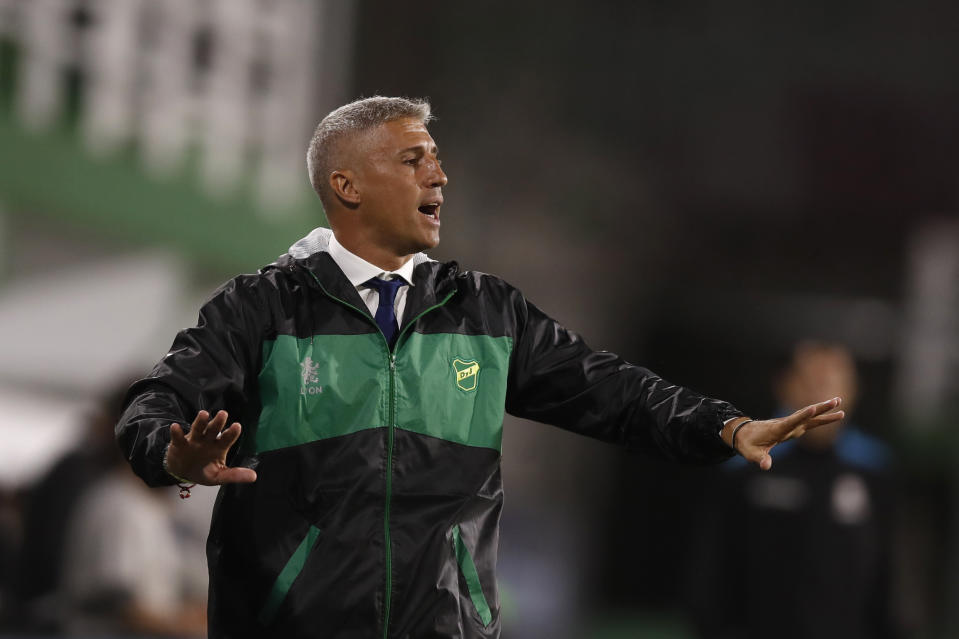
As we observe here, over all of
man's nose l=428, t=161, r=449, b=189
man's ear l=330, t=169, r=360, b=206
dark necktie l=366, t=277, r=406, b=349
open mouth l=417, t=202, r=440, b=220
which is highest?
man's nose l=428, t=161, r=449, b=189

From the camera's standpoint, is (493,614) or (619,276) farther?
(619,276)

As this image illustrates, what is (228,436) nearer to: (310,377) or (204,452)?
(204,452)

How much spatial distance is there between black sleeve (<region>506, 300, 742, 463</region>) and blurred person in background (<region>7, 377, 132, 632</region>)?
304 centimetres

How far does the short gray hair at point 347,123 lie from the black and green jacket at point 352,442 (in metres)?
0.27

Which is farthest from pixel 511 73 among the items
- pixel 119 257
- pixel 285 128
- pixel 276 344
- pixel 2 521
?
pixel 276 344

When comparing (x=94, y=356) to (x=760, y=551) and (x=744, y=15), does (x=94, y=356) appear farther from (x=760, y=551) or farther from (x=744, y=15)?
(x=744, y=15)

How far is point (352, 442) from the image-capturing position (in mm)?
2537

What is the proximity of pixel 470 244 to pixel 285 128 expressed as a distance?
11.6 feet

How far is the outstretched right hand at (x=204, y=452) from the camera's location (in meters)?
2.15

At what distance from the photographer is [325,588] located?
2.46 metres

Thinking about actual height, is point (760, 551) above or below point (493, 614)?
below

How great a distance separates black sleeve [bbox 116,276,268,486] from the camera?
2305mm

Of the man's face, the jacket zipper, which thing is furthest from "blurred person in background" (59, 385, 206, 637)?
the jacket zipper

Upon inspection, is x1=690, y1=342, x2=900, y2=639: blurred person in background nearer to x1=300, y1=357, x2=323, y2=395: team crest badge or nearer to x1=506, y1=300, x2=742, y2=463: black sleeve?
x1=506, y1=300, x2=742, y2=463: black sleeve
